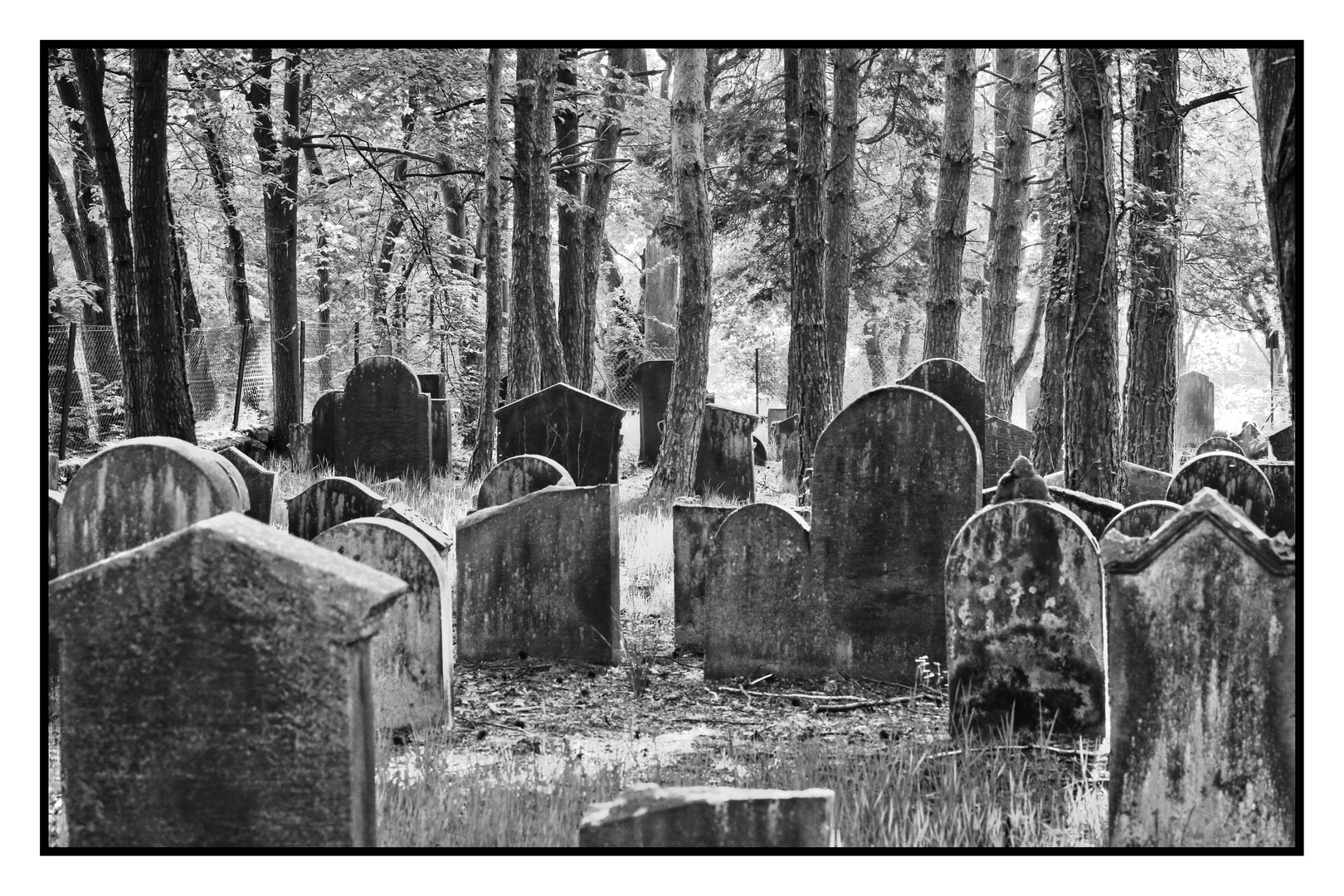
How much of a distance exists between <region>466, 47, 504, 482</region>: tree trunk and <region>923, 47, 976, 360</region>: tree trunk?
16.8ft

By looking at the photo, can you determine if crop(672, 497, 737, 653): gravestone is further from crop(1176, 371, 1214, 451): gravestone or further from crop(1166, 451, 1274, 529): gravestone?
crop(1176, 371, 1214, 451): gravestone

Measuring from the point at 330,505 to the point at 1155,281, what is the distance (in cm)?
767

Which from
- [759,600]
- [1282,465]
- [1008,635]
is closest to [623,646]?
[759,600]

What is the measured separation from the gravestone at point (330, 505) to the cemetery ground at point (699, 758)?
41.0 inches

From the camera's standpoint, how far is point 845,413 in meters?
6.40

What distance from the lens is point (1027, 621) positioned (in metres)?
5.16

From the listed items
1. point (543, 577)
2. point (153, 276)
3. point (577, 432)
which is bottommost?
point (543, 577)

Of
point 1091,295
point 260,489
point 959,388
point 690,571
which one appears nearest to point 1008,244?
point 959,388

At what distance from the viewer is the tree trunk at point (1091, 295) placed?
759cm

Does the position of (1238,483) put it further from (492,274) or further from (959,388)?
(492,274)

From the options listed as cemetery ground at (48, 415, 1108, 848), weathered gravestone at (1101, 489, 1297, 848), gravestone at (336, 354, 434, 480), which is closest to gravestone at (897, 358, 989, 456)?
cemetery ground at (48, 415, 1108, 848)

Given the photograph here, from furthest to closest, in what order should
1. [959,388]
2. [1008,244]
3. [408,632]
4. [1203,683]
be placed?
[1008,244], [959,388], [408,632], [1203,683]

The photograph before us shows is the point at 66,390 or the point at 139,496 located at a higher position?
the point at 66,390

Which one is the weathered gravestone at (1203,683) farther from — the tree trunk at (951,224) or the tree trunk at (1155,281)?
the tree trunk at (951,224)
